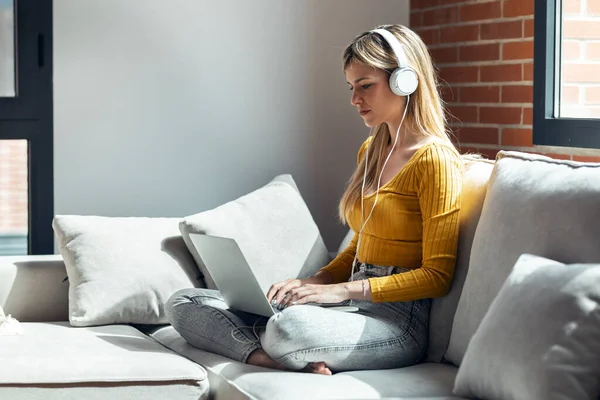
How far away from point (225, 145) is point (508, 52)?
1.15 m

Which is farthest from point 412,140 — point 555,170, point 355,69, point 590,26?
point 590,26

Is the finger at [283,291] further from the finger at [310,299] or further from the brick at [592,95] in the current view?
the brick at [592,95]

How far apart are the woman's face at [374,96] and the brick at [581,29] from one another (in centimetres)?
73

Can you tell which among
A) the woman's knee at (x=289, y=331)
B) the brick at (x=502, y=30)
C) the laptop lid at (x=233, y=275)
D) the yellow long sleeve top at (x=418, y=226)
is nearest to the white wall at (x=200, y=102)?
the brick at (x=502, y=30)

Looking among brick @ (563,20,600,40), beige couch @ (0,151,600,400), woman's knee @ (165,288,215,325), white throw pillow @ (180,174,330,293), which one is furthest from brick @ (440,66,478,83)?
woman's knee @ (165,288,215,325)

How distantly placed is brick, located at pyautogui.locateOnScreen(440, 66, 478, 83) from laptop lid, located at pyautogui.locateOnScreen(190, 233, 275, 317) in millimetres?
1397

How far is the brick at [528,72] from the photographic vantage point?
3.01 m

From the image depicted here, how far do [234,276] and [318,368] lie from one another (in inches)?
13.2

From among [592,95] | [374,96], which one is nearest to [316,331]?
[374,96]

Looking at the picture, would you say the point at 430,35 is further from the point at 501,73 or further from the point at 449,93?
the point at 501,73

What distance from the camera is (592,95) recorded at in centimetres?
279

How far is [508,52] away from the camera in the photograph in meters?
3.12

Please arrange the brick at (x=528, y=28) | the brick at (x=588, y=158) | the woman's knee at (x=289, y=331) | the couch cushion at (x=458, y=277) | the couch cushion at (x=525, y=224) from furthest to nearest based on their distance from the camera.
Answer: the brick at (x=528, y=28)
the brick at (x=588, y=158)
the couch cushion at (x=458, y=277)
the woman's knee at (x=289, y=331)
the couch cushion at (x=525, y=224)

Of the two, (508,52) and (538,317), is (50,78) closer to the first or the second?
(508,52)
